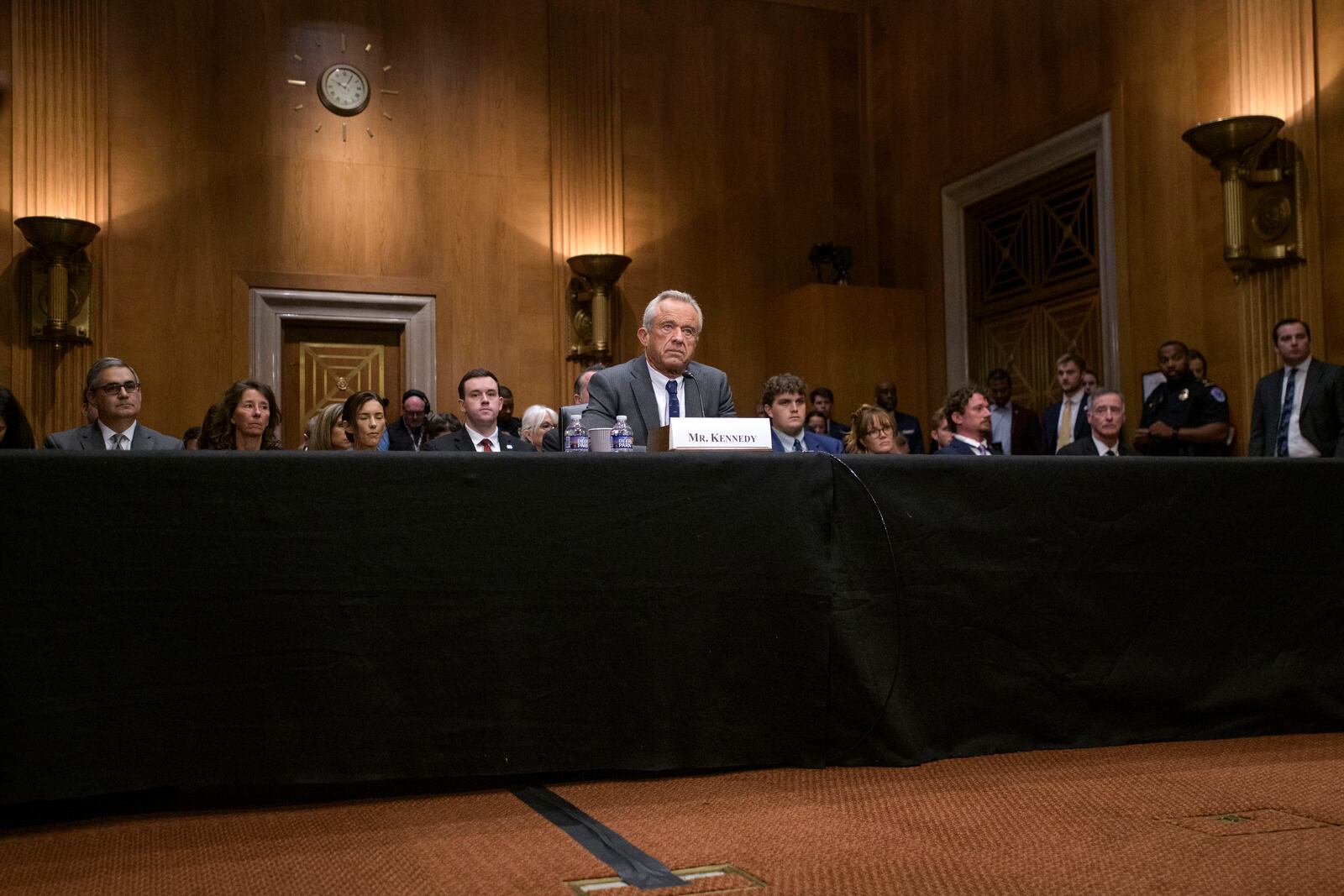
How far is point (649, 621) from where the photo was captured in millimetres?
2445

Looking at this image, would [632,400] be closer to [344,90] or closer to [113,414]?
[113,414]

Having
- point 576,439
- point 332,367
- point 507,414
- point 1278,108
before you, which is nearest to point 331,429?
point 576,439

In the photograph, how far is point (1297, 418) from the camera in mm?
5527

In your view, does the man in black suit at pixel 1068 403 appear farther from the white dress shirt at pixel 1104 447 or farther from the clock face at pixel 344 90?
the clock face at pixel 344 90

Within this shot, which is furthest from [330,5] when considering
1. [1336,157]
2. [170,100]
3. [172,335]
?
[1336,157]

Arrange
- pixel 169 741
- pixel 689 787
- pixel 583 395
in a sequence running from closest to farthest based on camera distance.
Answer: pixel 169 741
pixel 689 787
pixel 583 395

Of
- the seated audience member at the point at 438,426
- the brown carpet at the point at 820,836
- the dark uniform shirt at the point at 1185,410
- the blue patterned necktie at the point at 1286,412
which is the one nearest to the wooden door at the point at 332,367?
the seated audience member at the point at 438,426

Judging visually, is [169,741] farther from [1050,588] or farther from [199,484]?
[1050,588]

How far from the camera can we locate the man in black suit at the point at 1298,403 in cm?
543

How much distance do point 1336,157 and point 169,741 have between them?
230 inches

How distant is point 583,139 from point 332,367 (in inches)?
95.4

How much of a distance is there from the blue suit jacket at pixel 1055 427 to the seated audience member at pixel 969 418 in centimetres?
214

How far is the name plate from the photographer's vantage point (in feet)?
8.80

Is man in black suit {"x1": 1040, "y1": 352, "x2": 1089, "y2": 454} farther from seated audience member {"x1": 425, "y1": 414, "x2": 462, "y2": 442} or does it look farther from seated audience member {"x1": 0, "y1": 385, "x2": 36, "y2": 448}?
seated audience member {"x1": 0, "y1": 385, "x2": 36, "y2": 448}
